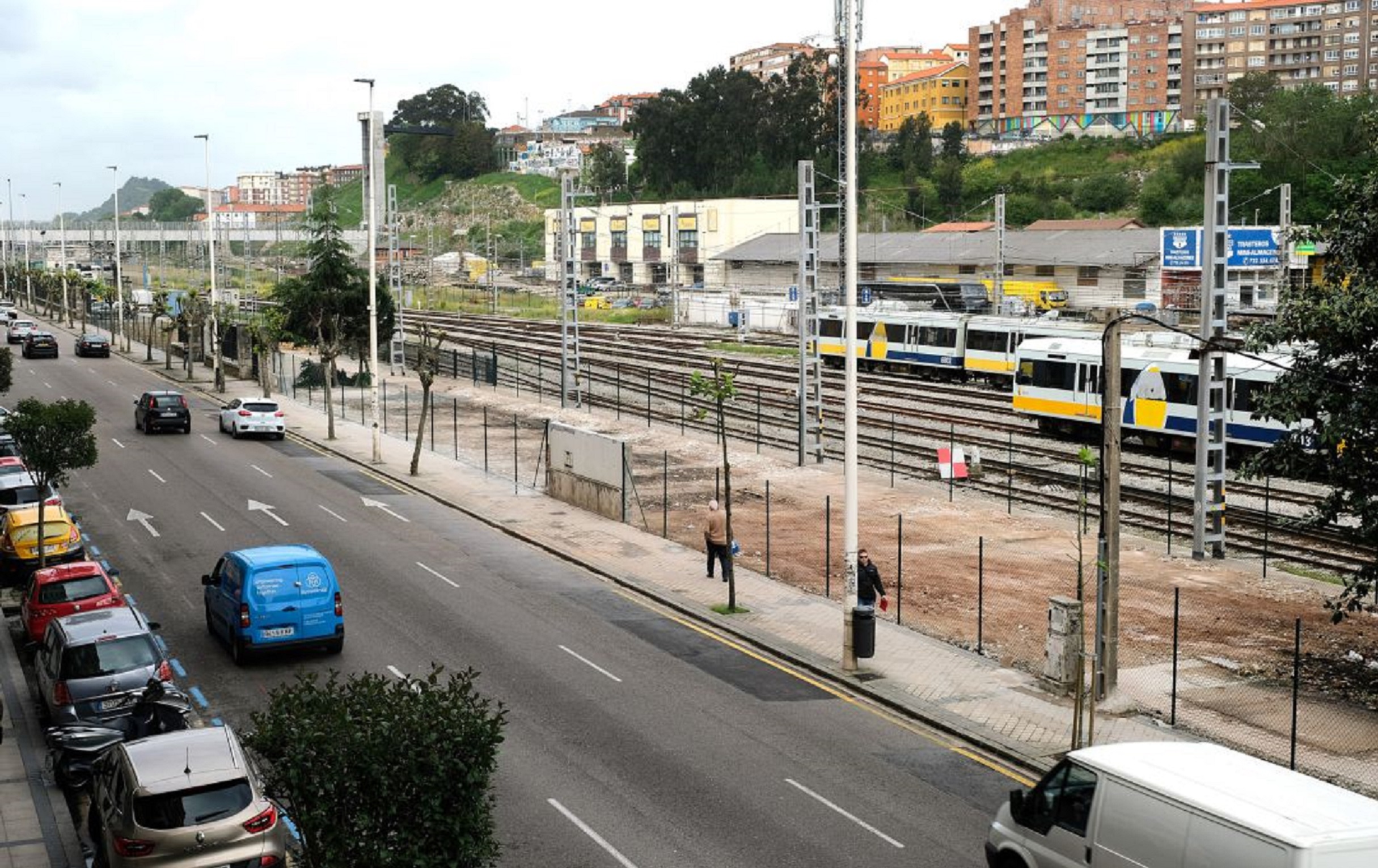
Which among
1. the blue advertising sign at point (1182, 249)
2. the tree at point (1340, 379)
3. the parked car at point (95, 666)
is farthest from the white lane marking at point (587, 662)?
the blue advertising sign at point (1182, 249)

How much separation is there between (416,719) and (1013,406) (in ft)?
138

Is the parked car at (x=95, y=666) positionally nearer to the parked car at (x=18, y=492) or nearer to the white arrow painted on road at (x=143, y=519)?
the parked car at (x=18, y=492)

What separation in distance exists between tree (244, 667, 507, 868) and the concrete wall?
23.9 meters

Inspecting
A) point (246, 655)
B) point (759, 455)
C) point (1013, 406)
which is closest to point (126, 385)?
point (759, 455)

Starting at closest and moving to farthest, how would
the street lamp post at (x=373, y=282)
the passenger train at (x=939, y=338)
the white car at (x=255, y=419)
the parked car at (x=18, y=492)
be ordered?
the parked car at (x=18, y=492)
the street lamp post at (x=373, y=282)
the white car at (x=255, y=419)
the passenger train at (x=939, y=338)

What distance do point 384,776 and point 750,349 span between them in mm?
67542

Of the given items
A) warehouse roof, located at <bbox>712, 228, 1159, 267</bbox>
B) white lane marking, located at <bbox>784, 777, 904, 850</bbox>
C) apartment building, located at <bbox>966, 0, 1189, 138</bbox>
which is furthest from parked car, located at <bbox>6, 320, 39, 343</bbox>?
apartment building, located at <bbox>966, 0, 1189, 138</bbox>

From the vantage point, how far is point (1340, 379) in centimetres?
2108

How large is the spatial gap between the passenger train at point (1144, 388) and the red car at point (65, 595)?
84.3ft

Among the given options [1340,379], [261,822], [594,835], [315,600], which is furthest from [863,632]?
[261,822]

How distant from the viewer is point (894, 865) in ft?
45.8

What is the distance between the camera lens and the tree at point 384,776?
952 centimetres

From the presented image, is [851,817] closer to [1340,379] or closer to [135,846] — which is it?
[135,846]

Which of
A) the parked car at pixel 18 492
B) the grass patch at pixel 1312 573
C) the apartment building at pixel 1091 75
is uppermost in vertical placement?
the apartment building at pixel 1091 75
